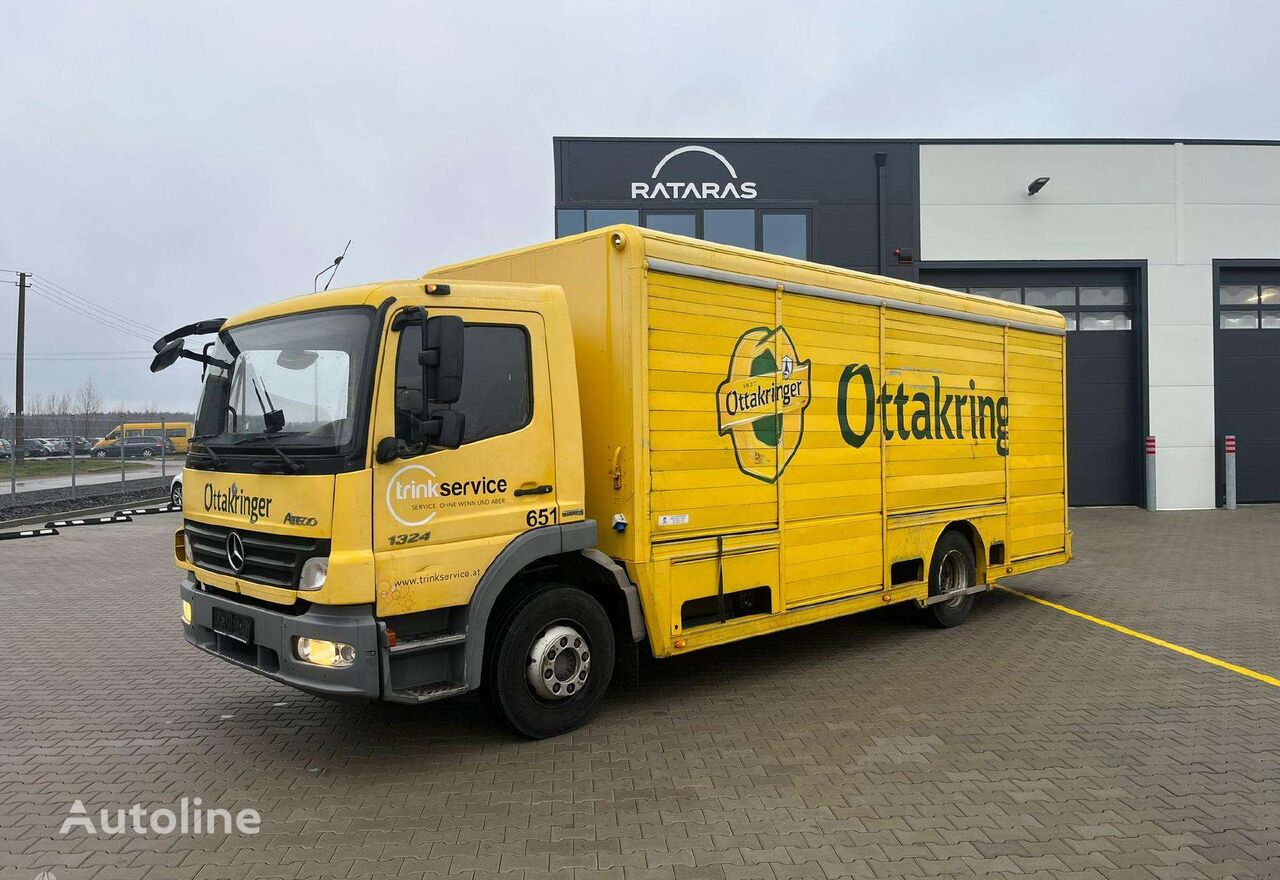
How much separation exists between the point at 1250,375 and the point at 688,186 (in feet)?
41.5

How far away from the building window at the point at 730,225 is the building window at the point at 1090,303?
16.2 feet

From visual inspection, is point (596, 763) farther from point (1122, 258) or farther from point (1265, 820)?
point (1122, 258)

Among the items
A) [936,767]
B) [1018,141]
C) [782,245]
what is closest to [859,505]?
[936,767]

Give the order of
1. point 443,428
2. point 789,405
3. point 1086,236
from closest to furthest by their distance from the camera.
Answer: point 443,428
point 789,405
point 1086,236

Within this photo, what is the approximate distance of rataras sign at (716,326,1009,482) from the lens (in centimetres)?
581

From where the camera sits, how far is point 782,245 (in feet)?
56.6

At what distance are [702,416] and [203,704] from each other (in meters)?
3.92

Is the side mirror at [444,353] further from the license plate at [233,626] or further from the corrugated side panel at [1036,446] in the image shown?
the corrugated side panel at [1036,446]

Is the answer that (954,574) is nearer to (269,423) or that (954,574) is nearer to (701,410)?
(701,410)

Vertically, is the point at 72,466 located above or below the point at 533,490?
below

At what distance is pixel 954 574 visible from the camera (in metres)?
7.91

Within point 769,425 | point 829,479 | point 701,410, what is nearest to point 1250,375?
point 829,479

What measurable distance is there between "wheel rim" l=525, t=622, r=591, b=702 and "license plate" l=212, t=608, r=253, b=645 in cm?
153

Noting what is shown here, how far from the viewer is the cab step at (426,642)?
14.3 ft
